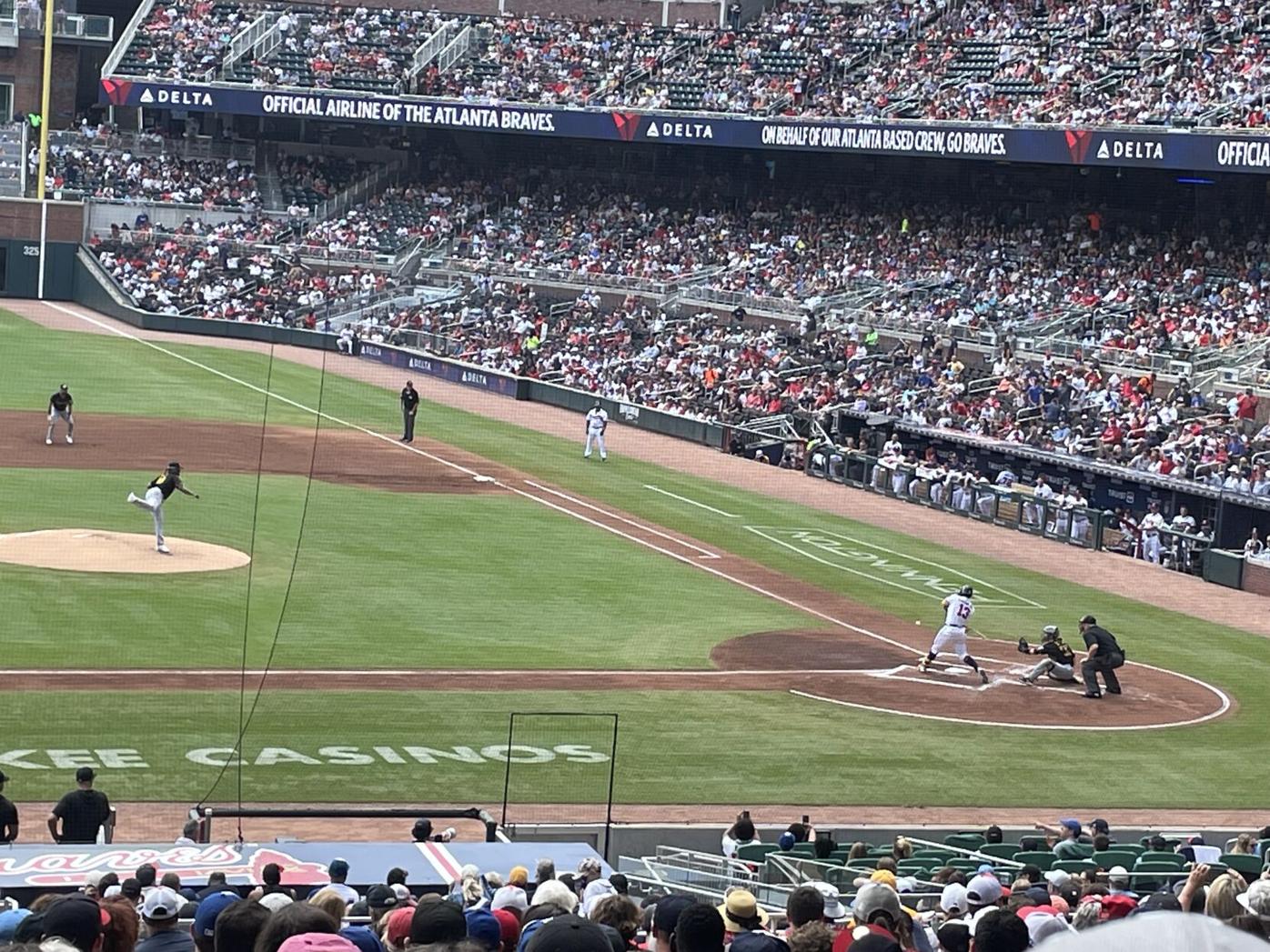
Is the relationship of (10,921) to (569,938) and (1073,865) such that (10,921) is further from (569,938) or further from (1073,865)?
(1073,865)

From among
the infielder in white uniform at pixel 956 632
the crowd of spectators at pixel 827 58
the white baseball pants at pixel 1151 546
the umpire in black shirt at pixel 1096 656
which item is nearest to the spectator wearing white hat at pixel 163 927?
the infielder in white uniform at pixel 956 632

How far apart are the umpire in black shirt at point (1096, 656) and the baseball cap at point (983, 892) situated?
39.5 feet

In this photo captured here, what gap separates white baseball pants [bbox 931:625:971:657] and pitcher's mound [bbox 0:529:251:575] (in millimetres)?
9180

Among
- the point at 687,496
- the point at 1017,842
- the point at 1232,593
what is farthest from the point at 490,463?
the point at 1017,842

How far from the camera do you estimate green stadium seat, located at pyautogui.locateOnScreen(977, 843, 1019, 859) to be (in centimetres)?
1465

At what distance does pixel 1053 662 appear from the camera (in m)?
23.5

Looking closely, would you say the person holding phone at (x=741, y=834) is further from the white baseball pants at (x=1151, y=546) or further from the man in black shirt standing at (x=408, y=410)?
the man in black shirt standing at (x=408, y=410)

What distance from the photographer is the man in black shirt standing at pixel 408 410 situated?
3606 centimetres

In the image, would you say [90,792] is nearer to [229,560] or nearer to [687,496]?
[229,560]

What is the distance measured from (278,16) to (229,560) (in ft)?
143

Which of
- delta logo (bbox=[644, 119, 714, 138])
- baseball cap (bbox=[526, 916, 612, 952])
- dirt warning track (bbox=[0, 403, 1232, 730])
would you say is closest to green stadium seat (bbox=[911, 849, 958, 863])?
dirt warning track (bbox=[0, 403, 1232, 730])

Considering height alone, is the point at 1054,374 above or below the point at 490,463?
above

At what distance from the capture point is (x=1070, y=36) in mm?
50781

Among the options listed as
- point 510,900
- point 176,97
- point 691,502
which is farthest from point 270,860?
point 176,97
